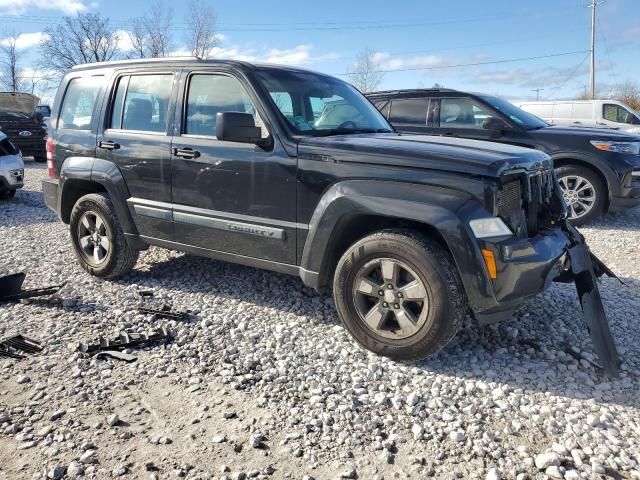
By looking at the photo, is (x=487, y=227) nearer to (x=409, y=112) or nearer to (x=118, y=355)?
(x=118, y=355)

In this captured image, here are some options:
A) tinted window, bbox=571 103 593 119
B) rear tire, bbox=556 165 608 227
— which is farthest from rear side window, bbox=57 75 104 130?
tinted window, bbox=571 103 593 119

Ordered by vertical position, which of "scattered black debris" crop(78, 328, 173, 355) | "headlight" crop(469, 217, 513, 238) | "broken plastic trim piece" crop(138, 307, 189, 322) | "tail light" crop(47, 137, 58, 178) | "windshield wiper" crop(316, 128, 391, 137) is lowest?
"scattered black debris" crop(78, 328, 173, 355)

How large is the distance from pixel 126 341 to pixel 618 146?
22.9 ft

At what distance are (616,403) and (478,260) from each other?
3.68ft

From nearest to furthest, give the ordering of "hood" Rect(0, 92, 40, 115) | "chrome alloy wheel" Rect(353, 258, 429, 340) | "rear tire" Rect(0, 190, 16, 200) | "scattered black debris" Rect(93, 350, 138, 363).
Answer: "chrome alloy wheel" Rect(353, 258, 429, 340) < "scattered black debris" Rect(93, 350, 138, 363) < "rear tire" Rect(0, 190, 16, 200) < "hood" Rect(0, 92, 40, 115)

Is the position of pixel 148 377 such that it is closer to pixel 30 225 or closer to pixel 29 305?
pixel 29 305

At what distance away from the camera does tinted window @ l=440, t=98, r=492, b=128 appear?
7.96m

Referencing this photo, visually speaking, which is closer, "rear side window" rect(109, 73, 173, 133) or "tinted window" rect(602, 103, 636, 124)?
"rear side window" rect(109, 73, 173, 133)

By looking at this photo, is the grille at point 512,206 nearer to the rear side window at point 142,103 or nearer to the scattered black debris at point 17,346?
the rear side window at point 142,103

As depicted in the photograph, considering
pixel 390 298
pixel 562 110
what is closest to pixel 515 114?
pixel 390 298

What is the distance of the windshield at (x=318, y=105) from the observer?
404 cm

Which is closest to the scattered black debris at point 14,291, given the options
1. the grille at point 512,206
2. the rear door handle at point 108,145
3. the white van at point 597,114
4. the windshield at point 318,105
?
the rear door handle at point 108,145

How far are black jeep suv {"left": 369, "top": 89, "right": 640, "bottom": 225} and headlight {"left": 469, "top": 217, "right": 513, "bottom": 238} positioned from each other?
456 centimetres

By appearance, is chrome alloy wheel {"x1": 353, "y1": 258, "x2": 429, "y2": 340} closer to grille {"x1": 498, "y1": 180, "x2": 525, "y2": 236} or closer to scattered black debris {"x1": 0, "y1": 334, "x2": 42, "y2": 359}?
grille {"x1": 498, "y1": 180, "x2": 525, "y2": 236}
